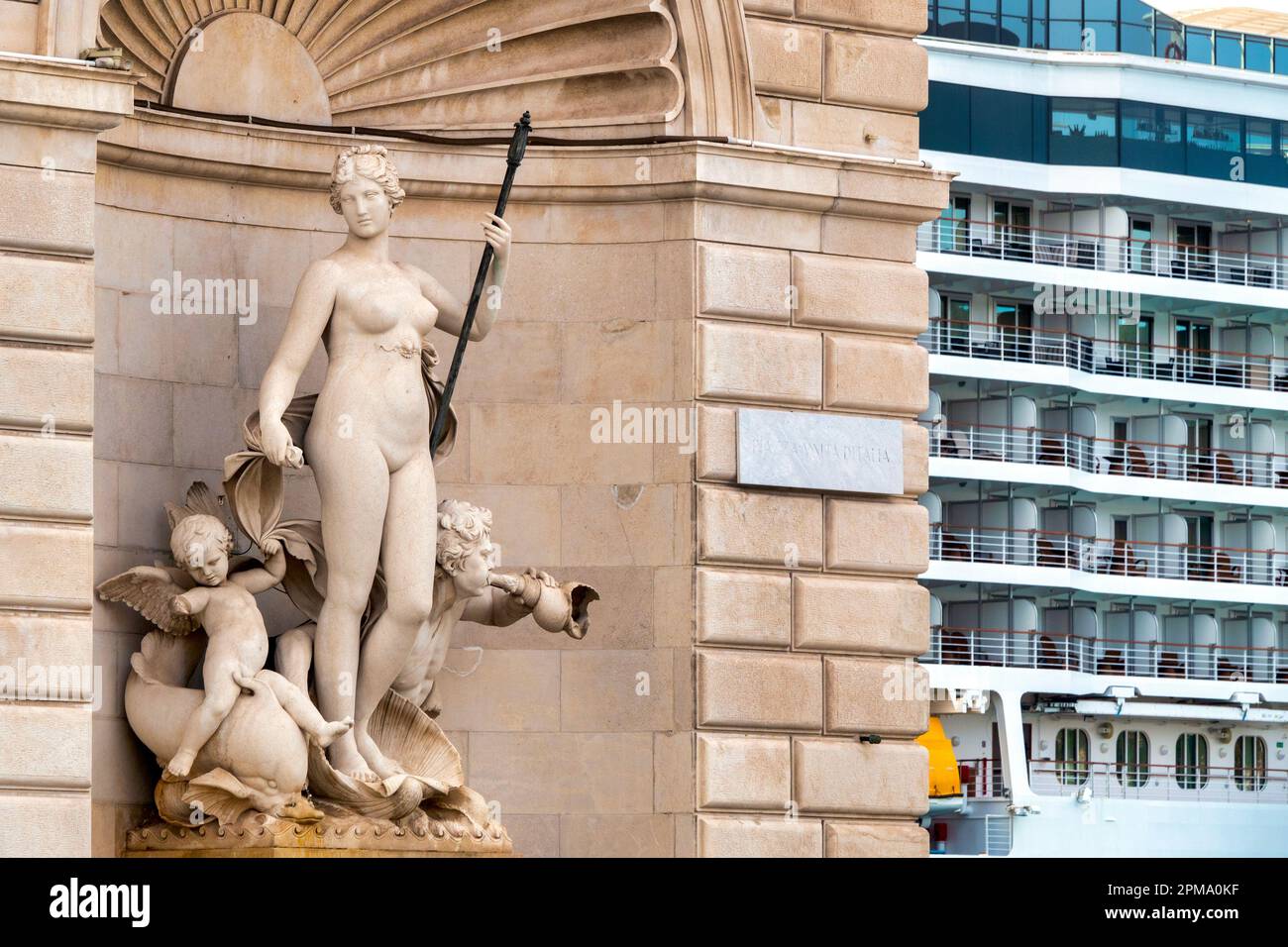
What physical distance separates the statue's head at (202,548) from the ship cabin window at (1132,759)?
4651 centimetres

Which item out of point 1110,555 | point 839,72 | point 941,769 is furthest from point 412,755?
point 1110,555

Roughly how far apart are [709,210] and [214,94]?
2716mm

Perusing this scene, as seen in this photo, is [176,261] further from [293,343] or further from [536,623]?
[536,623]

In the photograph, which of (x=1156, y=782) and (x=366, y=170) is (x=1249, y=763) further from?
(x=366, y=170)

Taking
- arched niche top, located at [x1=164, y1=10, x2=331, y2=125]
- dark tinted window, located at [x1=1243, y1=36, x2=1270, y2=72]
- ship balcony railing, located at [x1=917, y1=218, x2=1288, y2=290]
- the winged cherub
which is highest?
dark tinted window, located at [x1=1243, y1=36, x2=1270, y2=72]

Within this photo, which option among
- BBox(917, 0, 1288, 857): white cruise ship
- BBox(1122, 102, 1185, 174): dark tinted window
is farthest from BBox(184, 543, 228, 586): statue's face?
BBox(1122, 102, 1185, 174): dark tinted window

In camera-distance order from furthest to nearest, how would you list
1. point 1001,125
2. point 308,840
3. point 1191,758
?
1. point 1191,758
2. point 1001,125
3. point 308,840

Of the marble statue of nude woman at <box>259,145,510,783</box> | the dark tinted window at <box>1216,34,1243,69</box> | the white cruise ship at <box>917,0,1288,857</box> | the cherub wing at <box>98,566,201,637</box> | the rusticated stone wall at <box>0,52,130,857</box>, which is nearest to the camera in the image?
the rusticated stone wall at <box>0,52,130,857</box>

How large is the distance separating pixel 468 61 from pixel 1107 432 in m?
46.1

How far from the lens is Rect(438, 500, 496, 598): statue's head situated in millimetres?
14555

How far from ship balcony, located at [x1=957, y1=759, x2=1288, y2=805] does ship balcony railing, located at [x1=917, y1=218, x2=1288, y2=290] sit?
409 inches

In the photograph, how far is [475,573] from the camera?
14.6 meters

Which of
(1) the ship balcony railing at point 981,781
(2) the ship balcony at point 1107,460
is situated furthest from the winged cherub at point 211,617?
(2) the ship balcony at point 1107,460

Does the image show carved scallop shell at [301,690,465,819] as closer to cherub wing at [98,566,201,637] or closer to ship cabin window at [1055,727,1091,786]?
cherub wing at [98,566,201,637]
